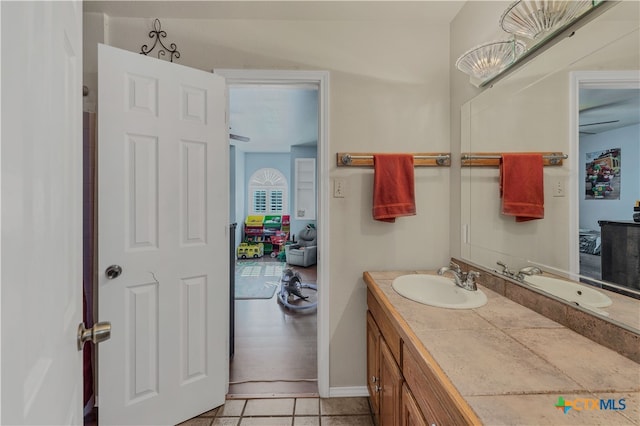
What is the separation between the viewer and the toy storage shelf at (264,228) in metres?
6.50

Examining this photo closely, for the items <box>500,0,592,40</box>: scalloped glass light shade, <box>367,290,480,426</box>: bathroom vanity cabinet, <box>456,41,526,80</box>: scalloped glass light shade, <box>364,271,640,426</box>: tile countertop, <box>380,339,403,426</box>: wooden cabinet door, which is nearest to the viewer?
<box>364,271,640,426</box>: tile countertop

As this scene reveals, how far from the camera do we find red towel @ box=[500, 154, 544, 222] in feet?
3.79

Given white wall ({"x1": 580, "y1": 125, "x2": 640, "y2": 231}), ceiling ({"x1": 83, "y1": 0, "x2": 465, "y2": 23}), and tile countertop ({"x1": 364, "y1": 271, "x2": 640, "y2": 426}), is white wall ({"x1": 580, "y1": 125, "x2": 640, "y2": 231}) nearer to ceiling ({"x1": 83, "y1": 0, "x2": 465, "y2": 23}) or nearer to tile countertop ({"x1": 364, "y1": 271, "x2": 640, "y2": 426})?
tile countertop ({"x1": 364, "y1": 271, "x2": 640, "y2": 426})

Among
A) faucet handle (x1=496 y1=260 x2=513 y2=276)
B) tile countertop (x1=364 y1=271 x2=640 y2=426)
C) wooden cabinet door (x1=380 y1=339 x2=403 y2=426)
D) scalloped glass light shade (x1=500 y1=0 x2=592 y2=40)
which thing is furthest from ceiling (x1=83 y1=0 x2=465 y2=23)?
wooden cabinet door (x1=380 y1=339 x2=403 y2=426)

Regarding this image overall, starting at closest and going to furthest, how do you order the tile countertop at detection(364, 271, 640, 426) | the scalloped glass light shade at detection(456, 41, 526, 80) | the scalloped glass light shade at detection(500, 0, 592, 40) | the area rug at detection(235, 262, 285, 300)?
1. the tile countertop at detection(364, 271, 640, 426)
2. the scalloped glass light shade at detection(500, 0, 592, 40)
3. the scalloped glass light shade at detection(456, 41, 526, 80)
4. the area rug at detection(235, 262, 285, 300)

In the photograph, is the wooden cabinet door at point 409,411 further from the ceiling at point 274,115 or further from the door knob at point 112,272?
the ceiling at point 274,115

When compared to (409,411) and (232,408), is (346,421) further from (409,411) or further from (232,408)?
(409,411)

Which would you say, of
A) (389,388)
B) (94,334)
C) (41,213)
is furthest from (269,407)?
(41,213)

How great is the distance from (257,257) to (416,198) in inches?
190

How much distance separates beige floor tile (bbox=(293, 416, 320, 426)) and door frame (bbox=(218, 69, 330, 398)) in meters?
0.18

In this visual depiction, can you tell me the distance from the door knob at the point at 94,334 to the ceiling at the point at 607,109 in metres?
1.53

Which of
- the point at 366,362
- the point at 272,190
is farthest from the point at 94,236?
the point at 272,190

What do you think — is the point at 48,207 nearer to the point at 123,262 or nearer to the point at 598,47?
the point at 123,262

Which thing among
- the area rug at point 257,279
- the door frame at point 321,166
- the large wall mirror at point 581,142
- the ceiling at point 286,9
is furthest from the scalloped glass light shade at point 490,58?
the area rug at point 257,279
